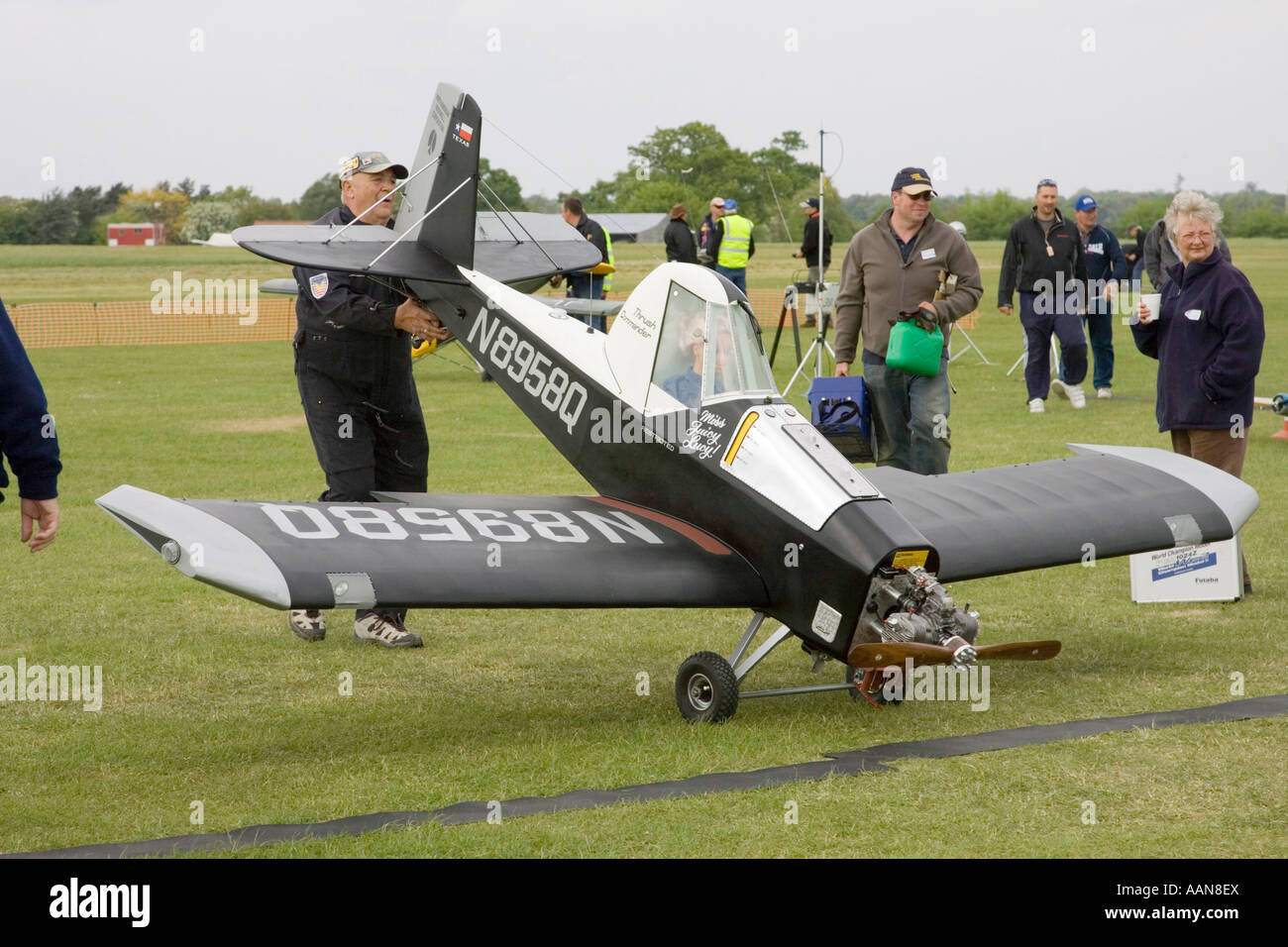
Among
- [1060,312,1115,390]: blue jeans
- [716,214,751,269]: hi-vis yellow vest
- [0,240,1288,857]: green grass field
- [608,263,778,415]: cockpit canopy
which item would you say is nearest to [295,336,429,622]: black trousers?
[0,240,1288,857]: green grass field

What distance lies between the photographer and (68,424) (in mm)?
18141

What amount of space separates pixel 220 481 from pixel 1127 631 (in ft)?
29.3

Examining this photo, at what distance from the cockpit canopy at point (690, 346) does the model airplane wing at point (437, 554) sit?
69 cm

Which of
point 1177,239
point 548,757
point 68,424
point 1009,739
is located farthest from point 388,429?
point 68,424

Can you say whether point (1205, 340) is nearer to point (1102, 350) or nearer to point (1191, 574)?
point (1191, 574)

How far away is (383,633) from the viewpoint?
8719mm

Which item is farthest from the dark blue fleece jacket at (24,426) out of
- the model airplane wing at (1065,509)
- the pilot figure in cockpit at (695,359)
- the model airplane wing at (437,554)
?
the model airplane wing at (1065,509)

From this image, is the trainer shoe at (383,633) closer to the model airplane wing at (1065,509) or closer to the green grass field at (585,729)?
the green grass field at (585,729)

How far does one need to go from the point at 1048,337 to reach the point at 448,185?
10.6m

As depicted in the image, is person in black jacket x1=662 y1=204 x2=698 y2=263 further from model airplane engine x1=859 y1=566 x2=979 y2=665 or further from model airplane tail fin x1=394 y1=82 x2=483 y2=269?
model airplane engine x1=859 y1=566 x2=979 y2=665

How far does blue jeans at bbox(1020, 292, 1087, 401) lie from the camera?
1772cm

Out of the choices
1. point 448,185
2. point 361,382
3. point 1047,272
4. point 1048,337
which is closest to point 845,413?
point 448,185
